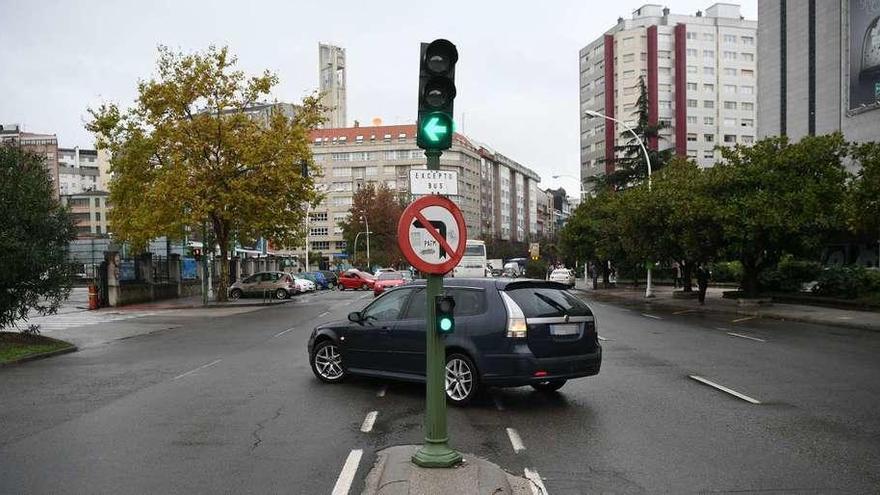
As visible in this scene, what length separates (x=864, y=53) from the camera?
4528 centimetres

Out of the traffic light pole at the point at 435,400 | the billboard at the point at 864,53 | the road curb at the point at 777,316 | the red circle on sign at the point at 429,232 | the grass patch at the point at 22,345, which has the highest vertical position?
the billboard at the point at 864,53

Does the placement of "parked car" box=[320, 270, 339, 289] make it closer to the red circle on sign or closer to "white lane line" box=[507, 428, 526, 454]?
"white lane line" box=[507, 428, 526, 454]

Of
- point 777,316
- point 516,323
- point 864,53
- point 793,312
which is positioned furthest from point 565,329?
point 864,53

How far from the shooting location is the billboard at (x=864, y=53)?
4456 centimetres

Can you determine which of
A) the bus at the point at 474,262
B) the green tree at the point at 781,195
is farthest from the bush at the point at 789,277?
the bus at the point at 474,262

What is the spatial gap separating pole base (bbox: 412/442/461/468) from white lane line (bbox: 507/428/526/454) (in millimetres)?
1140

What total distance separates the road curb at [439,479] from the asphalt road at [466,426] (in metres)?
0.29

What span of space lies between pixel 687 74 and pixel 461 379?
309 ft

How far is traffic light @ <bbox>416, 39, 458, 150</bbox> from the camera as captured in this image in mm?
5828

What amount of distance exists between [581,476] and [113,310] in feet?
98.9

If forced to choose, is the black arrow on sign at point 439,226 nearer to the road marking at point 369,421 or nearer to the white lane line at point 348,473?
the white lane line at point 348,473

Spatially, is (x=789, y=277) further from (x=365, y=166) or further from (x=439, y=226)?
(x=365, y=166)

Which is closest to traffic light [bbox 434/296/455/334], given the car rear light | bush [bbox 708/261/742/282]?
the car rear light

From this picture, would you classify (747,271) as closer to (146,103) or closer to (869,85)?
(869,85)
